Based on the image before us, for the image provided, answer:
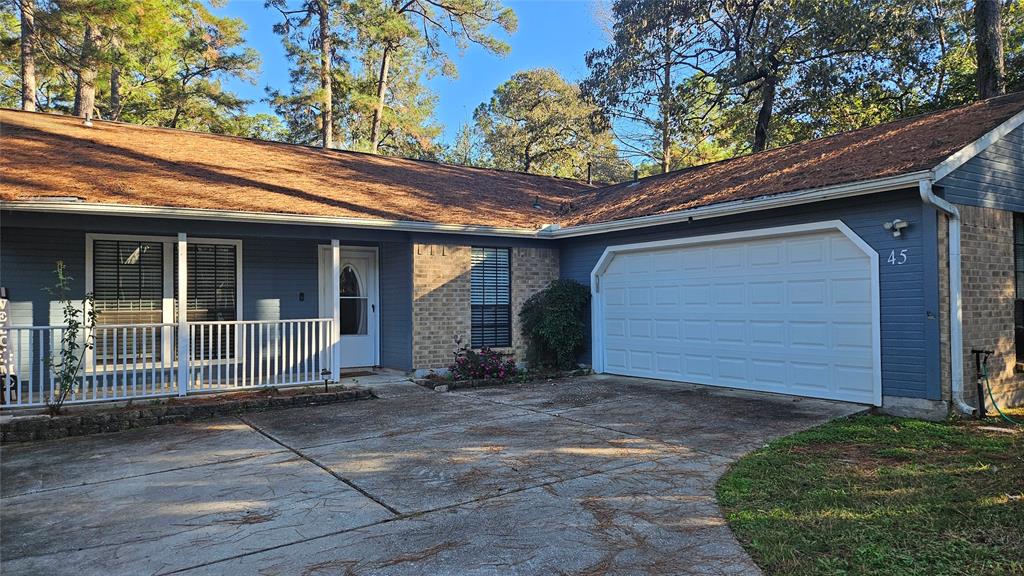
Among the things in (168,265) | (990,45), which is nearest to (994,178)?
(990,45)

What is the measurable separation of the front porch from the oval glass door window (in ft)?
0.06

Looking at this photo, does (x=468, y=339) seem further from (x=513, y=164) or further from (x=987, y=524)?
(x=513, y=164)

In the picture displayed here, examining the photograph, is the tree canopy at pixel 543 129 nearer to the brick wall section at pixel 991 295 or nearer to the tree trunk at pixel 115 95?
the tree trunk at pixel 115 95

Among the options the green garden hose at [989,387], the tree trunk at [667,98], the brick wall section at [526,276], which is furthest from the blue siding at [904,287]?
the tree trunk at [667,98]

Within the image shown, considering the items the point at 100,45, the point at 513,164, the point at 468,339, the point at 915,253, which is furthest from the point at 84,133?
the point at 513,164

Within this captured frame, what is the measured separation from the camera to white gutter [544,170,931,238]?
23.0 ft

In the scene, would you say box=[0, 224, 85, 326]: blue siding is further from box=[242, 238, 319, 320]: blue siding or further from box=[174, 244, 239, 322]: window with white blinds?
box=[242, 238, 319, 320]: blue siding

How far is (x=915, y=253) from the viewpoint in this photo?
23.3ft

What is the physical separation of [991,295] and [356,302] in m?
9.18

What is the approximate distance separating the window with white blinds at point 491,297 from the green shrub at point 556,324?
35cm

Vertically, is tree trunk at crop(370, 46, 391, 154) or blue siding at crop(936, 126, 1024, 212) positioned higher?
tree trunk at crop(370, 46, 391, 154)

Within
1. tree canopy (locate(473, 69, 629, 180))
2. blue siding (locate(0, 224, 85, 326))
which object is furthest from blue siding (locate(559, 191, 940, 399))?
tree canopy (locate(473, 69, 629, 180))

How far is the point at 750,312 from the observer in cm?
891

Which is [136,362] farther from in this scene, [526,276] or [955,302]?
[955,302]
